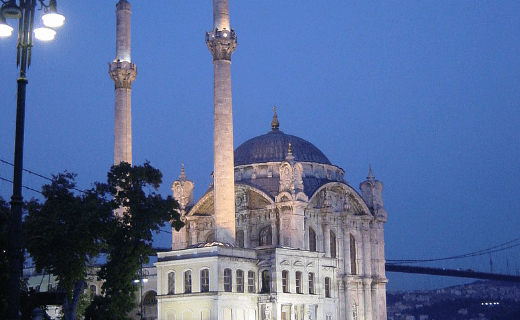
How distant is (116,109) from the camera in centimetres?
6469

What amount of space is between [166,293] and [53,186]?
15479 mm

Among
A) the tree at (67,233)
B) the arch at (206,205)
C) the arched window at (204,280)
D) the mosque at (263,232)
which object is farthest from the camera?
the arch at (206,205)

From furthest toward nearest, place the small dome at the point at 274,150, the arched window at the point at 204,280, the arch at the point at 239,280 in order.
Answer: the small dome at the point at 274,150
the arch at the point at 239,280
the arched window at the point at 204,280

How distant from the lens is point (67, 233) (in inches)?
1602

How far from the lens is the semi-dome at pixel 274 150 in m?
69.8

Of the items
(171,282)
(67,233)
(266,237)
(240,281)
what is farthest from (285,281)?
(67,233)

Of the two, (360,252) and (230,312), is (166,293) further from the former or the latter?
(360,252)

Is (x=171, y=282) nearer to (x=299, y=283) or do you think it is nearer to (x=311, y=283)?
(x=299, y=283)

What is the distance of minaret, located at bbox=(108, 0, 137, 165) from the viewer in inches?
2517

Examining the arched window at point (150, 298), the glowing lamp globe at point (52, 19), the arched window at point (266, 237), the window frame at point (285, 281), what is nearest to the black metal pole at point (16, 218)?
the glowing lamp globe at point (52, 19)

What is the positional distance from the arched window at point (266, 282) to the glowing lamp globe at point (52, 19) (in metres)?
41.4

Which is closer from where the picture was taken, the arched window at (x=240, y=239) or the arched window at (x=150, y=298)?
the arched window at (x=240, y=239)

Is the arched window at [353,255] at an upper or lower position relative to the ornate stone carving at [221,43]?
lower

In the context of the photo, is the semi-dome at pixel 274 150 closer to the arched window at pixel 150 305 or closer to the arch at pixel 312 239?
the arch at pixel 312 239
